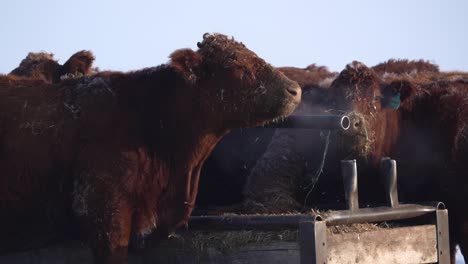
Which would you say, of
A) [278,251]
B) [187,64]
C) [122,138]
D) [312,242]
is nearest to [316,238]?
[312,242]

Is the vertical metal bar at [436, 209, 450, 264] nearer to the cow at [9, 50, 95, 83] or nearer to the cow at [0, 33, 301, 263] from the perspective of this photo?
the cow at [0, 33, 301, 263]

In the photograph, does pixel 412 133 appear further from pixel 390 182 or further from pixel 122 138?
pixel 122 138

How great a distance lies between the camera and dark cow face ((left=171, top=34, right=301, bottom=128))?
25.5 ft

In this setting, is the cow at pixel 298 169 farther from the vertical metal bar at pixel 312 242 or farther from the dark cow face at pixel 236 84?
the vertical metal bar at pixel 312 242

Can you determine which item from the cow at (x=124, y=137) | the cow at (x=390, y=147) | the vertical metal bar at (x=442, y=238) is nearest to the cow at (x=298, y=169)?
the cow at (x=390, y=147)

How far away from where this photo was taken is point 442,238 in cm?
724

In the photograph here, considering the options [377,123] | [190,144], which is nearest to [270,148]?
[377,123]

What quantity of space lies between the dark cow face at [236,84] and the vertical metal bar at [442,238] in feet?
5.06

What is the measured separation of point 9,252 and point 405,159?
490 cm

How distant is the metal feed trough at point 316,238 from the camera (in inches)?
252

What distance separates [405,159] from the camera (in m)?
10.5

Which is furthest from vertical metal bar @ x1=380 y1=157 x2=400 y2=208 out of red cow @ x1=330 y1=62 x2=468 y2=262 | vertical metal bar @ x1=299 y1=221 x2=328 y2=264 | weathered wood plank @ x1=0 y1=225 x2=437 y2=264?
red cow @ x1=330 y1=62 x2=468 y2=262

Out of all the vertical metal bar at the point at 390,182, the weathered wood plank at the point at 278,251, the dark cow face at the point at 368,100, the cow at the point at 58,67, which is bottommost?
the weathered wood plank at the point at 278,251

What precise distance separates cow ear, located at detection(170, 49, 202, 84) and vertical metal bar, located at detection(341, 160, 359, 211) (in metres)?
1.66
